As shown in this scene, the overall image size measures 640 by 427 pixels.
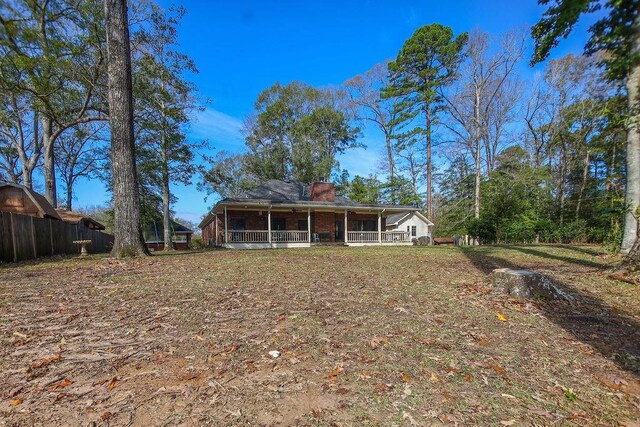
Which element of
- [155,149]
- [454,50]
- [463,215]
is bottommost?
[463,215]

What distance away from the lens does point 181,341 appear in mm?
2803

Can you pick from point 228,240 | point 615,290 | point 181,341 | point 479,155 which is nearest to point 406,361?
point 181,341

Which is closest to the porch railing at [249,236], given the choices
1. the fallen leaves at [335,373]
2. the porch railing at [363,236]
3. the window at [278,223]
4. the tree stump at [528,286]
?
the window at [278,223]

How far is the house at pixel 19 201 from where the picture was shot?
1515cm

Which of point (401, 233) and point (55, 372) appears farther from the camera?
point (401, 233)

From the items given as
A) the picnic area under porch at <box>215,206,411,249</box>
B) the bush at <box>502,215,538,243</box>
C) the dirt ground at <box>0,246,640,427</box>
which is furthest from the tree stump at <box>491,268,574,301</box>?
the bush at <box>502,215,538,243</box>

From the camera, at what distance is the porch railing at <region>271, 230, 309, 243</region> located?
64.1 feet

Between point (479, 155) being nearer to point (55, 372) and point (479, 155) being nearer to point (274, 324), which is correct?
point (274, 324)

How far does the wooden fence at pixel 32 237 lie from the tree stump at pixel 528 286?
11946 mm

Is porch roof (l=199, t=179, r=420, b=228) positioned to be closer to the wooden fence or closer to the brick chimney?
the brick chimney

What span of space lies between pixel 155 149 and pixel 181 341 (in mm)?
17744

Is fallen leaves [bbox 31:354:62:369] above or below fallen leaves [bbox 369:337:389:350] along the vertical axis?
above

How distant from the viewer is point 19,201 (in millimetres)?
15297

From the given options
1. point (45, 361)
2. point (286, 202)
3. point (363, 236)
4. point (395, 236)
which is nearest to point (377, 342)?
point (45, 361)
